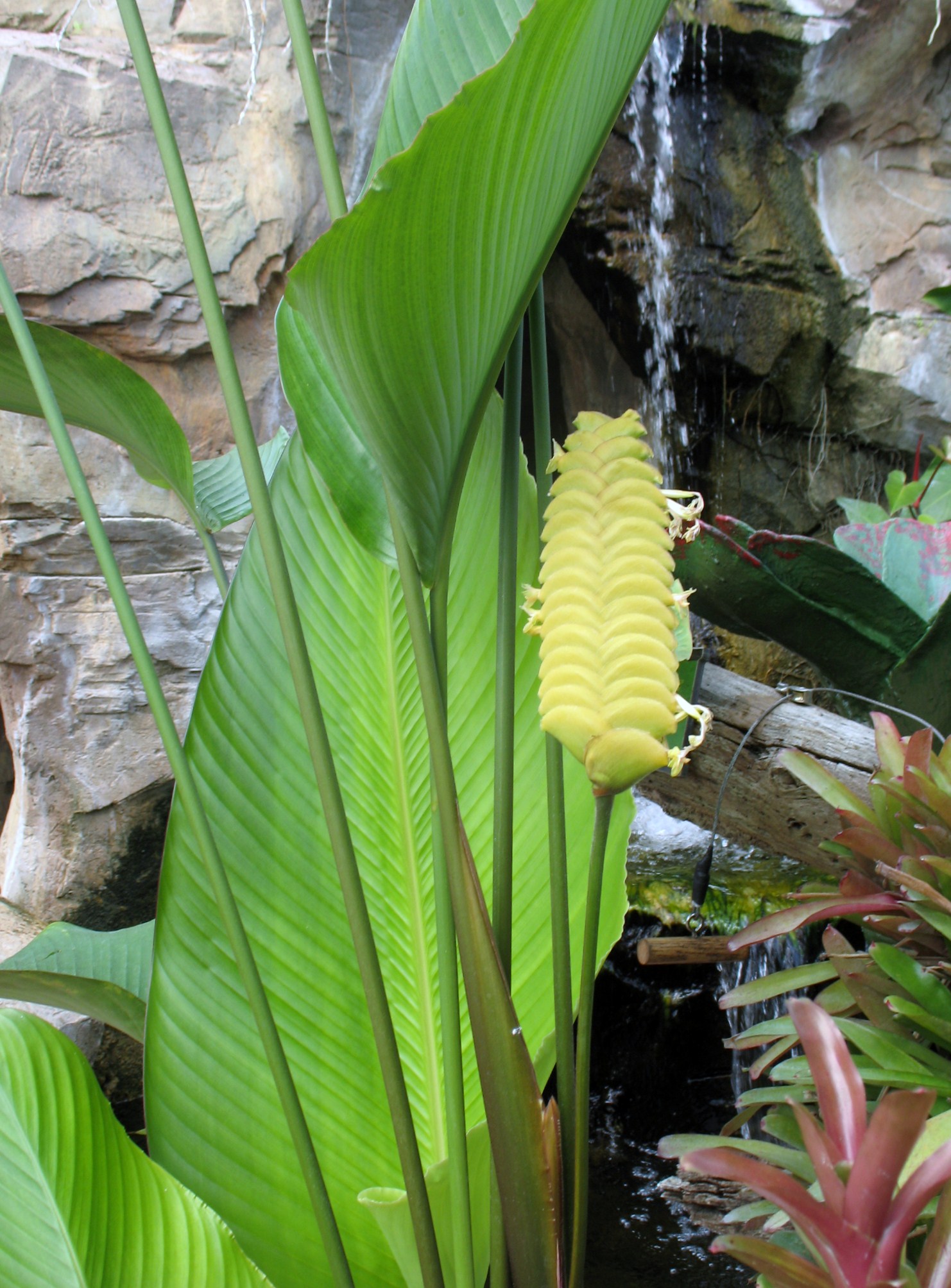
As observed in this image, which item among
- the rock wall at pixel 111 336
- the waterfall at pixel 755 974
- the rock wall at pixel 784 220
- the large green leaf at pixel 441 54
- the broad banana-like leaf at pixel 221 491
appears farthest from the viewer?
the rock wall at pixel 784 220

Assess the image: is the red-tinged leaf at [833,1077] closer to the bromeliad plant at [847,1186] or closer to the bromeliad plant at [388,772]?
the bromeliad plant at [847,1186]

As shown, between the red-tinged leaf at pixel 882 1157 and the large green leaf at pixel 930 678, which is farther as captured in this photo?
the large green leaf at pixel 930 678

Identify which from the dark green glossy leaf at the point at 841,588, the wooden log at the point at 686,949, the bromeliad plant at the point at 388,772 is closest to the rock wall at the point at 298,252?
the bromeliad plant at the point at 388,772

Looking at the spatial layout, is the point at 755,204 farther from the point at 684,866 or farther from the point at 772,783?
the point at 772,783

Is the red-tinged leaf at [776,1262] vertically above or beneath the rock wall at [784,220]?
beneath

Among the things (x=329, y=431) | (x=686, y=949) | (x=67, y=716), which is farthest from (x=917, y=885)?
(x=67, y=716)

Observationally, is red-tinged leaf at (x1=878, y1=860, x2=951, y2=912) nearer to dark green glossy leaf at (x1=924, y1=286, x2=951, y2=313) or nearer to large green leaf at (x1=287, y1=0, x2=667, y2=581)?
large green leaf at (x1=287, y1=0, x2=667, y2=581)

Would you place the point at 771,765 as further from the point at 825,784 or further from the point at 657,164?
the point at 657,164
